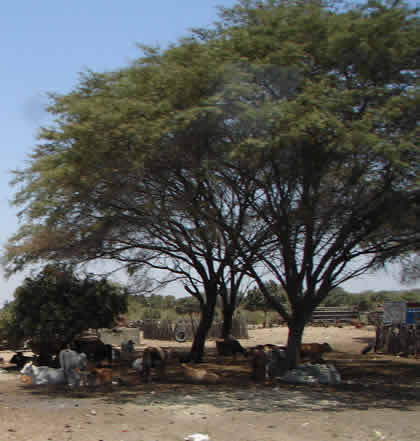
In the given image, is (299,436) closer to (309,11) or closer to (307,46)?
(307,46)

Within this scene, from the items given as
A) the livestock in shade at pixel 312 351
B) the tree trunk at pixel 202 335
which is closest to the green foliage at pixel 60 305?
the tree trunk at pixel 202 335

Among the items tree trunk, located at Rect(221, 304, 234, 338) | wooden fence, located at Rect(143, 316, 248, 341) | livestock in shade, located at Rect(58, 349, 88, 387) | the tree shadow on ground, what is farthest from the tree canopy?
wooden fence, located at Rect(143, 316, 248, 341)

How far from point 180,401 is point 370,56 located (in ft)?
30.0

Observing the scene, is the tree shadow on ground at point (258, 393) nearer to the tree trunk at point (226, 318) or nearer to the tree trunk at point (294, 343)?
the tree trunk at point (294, 343)

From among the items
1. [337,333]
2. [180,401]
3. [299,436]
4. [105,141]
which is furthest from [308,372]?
[337,333]

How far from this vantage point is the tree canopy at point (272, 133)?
13.7 meters

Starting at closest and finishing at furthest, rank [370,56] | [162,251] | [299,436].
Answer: [299,436]
[370,56]
[162,251]

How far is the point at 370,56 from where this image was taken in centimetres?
1415

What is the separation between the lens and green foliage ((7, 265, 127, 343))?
19.2 metres

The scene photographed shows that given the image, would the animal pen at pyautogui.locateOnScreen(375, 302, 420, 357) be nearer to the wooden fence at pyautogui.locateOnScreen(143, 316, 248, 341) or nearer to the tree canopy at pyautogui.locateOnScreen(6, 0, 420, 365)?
the tree canopy at pyautogui.locateOnScreen(6, 0, 420, 365)

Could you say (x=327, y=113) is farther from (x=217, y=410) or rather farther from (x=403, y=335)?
(x=403, y=335)

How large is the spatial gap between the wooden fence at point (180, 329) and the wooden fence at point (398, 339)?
12306mm

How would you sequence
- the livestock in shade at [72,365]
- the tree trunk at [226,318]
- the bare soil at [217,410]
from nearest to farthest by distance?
the bare soil at [217,410]
the livestock in shade at [72,365]
the tree trunk at [226,318]

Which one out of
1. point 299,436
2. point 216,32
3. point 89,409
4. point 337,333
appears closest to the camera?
point 299,436
